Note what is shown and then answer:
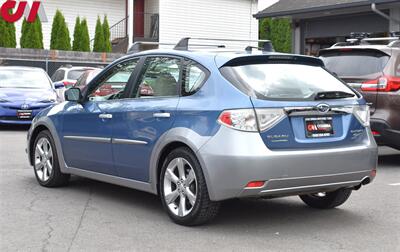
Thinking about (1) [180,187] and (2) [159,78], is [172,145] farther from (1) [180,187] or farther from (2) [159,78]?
(2) [159,78]

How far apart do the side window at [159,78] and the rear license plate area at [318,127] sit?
4.16 feet

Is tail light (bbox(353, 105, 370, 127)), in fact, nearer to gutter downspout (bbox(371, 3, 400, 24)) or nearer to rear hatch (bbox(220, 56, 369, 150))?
rear hatch (bbox(220, 56, 369, 150))

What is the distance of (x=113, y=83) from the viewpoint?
7.03 m

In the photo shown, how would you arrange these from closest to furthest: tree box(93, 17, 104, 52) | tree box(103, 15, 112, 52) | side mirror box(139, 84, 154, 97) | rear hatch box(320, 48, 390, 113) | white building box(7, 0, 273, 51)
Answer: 1. side mirror box(139, 84, 154, 97)
2. rear hatch box(320, 48, 390, 113)
3. tree box(93, 17, 104, 52)
4. tree box(103, 15, 112, 52)
5. white building box(7, 0, 273, 51)

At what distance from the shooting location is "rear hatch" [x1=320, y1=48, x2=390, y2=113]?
943cm

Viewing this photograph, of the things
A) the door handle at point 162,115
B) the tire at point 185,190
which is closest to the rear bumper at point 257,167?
the tire at point 185,190

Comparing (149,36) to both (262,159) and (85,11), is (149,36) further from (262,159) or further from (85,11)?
(262,159)

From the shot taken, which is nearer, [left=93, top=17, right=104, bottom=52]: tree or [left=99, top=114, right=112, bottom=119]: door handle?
[left=99, top=114, right=112, bottom=119]: door handle

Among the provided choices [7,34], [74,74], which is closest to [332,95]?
[74,74]

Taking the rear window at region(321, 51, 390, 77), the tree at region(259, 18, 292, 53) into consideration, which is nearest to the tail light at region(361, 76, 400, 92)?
the rear window at region(321, 51, 390, 77)

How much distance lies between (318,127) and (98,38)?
25.0 metres

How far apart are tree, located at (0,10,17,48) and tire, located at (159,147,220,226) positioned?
23044 mm

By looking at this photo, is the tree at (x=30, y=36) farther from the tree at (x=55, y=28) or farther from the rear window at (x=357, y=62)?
the rear window at (x=357, y=62)

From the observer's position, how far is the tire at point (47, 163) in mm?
7594
